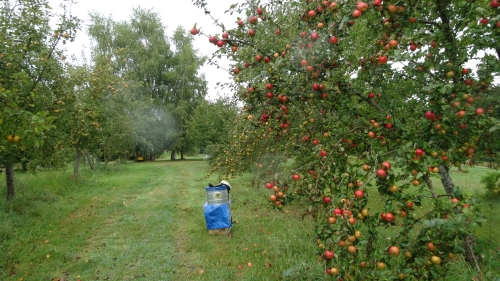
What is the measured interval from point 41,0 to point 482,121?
763cm

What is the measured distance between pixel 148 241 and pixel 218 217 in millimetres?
1424

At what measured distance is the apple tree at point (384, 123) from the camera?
1701 mm

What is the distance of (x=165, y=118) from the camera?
88.4 ft

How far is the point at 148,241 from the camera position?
18.7ft

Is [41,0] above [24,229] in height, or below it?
above

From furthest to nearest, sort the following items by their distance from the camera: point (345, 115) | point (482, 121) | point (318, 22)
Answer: point (345, 115)
point (318, 22)
point (482, 121)

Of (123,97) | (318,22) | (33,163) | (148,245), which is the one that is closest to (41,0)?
(33,163)

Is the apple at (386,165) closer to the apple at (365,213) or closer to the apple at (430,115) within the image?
the apple at (365,213)

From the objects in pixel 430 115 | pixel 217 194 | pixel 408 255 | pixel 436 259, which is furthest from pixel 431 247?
pixel 217 194

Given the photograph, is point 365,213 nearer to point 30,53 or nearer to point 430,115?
point 430,115

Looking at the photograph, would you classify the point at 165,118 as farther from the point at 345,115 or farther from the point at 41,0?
the point at 345,115

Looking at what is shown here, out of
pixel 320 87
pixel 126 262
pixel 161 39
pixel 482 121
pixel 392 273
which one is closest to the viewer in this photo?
pixel 392 273

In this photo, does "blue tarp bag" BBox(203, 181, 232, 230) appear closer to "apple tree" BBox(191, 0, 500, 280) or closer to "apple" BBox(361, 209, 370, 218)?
"apple tree" BBox(191, 0, 500, 280)

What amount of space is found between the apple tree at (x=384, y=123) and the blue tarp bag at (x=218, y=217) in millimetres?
3109
